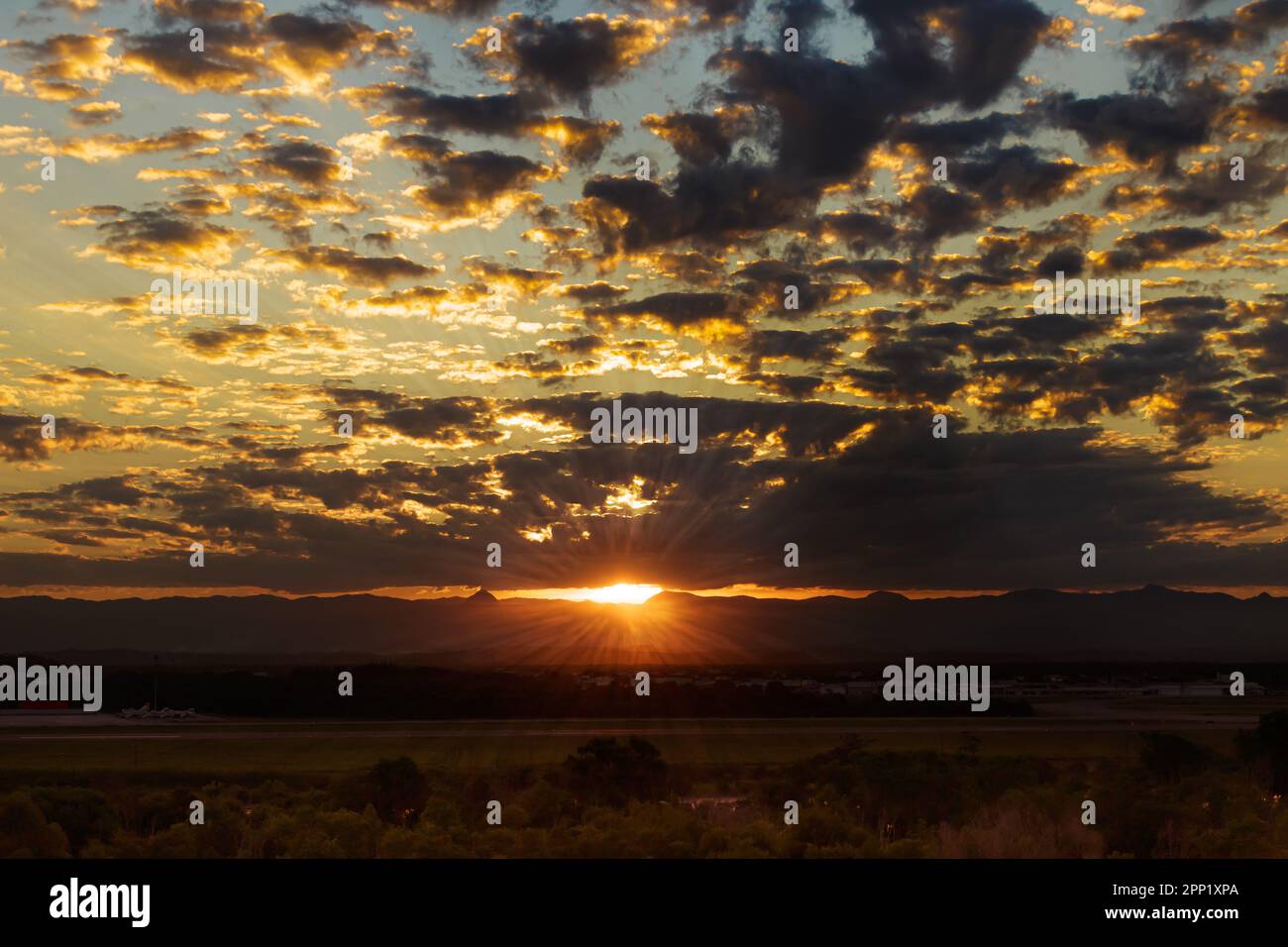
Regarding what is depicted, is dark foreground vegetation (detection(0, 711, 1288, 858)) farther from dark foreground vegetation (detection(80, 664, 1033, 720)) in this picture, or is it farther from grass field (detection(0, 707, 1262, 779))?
dark foreground vegetation (detection(80, 664, 1033, 720))

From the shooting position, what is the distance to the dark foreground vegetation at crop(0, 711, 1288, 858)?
32.4 meters

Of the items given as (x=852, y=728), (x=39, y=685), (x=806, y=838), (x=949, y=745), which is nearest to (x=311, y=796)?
(x=39, y=685)

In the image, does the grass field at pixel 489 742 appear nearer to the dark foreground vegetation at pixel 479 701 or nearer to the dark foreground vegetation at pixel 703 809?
the dark foreground vegetation at pixel 703 809

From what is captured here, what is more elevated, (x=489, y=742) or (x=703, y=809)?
(x=489, y=742)

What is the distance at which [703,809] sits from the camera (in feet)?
150

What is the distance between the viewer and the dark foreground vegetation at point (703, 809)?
3244cm

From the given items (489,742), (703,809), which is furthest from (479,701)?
(703,809)

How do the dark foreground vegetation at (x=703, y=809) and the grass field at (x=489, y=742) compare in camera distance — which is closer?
the dark foreground vegetation at (x=703, y=809)

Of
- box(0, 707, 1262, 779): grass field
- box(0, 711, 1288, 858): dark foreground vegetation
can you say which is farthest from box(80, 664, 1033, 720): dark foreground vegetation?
box(0, 711, 1288, 858): dark foreground vegetation

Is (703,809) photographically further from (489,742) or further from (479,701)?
(479,701)

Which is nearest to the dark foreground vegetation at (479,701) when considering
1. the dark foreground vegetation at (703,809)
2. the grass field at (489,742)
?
the grass field at (489,742)

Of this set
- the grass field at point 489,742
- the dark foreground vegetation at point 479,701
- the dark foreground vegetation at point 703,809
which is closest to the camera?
the dark foreground vegetation at point 703,809
